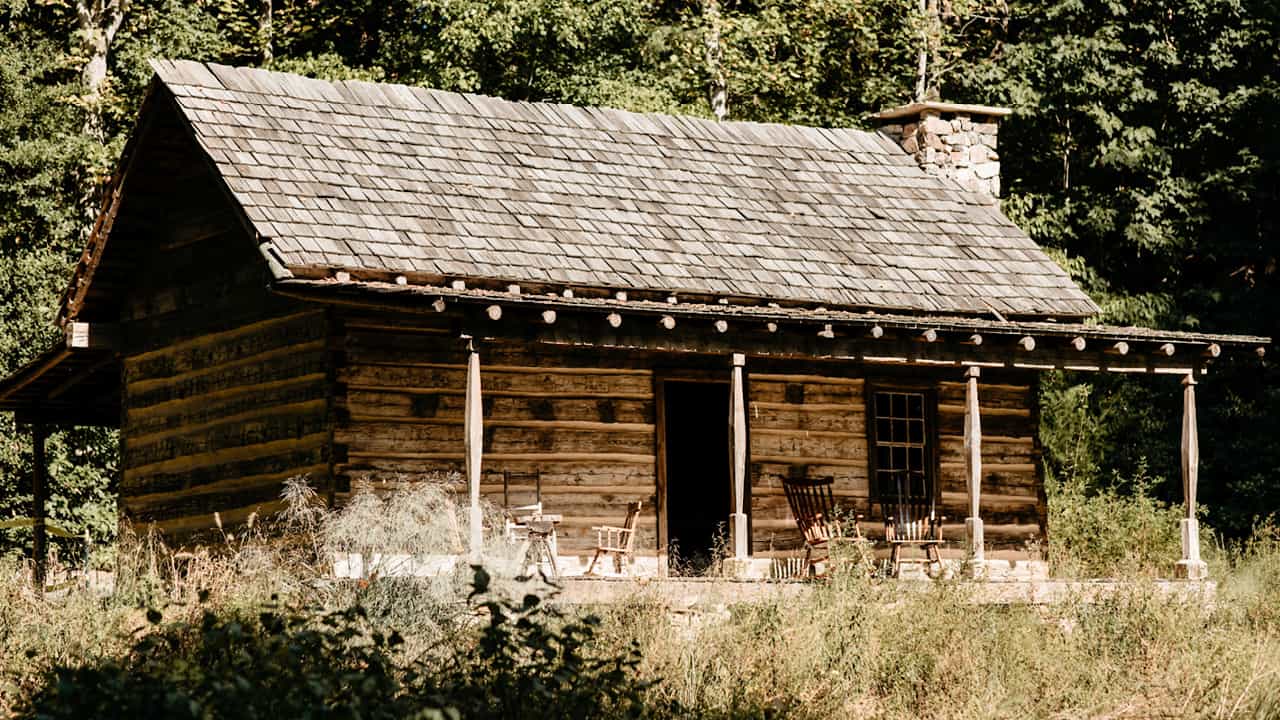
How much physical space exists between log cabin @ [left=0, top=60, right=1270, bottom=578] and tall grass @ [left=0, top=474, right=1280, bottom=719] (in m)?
1.71

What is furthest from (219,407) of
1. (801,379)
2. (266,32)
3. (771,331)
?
(266,32)

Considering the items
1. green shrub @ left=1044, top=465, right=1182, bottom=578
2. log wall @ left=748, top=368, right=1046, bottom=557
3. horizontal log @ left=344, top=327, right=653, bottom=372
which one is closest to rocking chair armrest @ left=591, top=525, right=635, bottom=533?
horizontal log @ left=344, top=327, right=653, bottom=372

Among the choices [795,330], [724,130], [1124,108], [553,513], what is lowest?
[553,513]

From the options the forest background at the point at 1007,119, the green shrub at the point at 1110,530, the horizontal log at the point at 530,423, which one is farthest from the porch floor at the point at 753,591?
the forest background at the point at 1007,119

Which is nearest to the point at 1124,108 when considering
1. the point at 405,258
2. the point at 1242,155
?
the point at 1242,155

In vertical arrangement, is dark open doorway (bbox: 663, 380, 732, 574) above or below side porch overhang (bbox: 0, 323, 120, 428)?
below

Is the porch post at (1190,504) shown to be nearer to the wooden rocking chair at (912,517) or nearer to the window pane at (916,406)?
the wooden rocking chair at (912,517)

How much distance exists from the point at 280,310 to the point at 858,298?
5.78 m

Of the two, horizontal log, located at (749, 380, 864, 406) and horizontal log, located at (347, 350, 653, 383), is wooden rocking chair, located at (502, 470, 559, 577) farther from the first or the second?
horizontal log, located at (749, 380, 864, 406)

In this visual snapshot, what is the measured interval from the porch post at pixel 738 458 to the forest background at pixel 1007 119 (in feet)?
34.9

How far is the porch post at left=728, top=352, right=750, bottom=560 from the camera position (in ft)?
51.0

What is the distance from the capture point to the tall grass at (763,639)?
1188 cm

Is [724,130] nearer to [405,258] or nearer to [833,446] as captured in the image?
[833,446]

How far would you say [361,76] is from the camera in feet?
95.5
